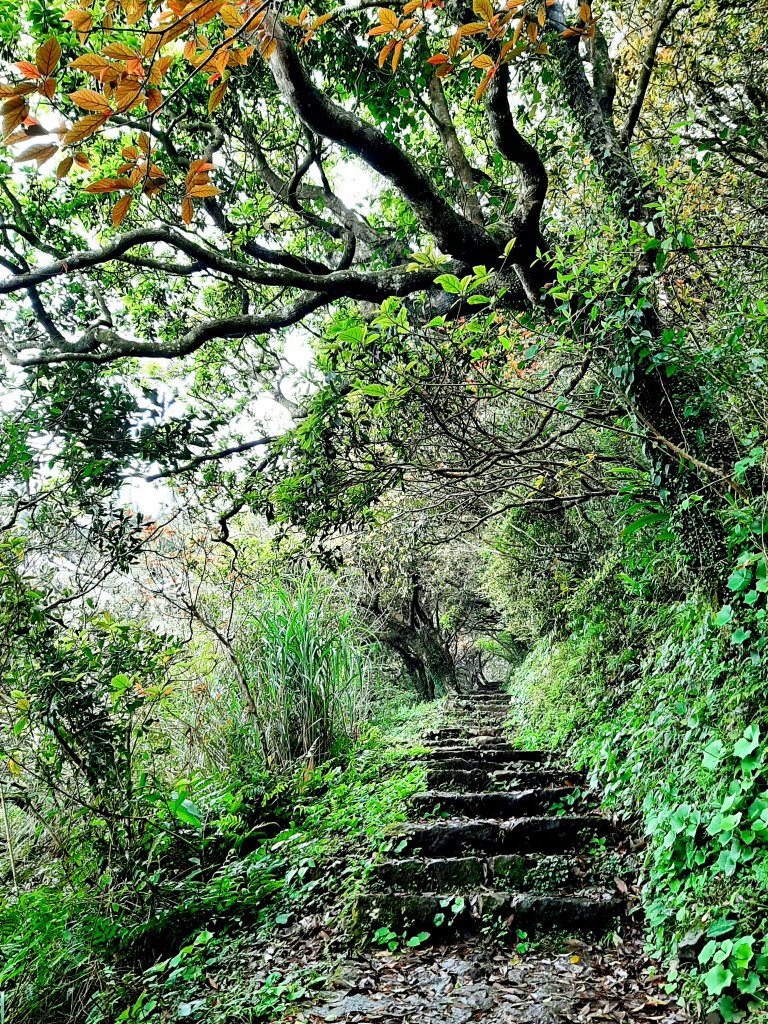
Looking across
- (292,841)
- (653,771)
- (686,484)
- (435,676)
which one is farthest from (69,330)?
(435,676)

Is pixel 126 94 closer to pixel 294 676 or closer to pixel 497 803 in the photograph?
pixel 497 803

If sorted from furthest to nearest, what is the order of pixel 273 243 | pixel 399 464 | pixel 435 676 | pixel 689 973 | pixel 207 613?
pixel 435 676 < pixel 273 243 < pixel 207 613 < pixel 399 464 < pixel 689 973

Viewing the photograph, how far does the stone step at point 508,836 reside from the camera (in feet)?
10.9

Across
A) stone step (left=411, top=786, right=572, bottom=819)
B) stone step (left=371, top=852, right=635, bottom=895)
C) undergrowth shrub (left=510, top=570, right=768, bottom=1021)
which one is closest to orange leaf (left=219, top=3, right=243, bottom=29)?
undergrowth shrub (left=510, top=570, right=768, bottom=1021)

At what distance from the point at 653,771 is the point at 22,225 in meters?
5.38

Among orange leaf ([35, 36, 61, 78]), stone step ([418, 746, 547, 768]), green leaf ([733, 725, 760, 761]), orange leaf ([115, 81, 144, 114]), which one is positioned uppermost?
orange leaf ([35, 36, 61, 78])

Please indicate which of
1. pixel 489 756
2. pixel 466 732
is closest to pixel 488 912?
pixel 489 756

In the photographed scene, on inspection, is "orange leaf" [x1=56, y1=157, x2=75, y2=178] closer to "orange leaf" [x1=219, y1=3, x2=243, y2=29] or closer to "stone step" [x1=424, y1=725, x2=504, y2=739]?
"orange leaf" [x1=219, y1=3, x2=243, y2=29]

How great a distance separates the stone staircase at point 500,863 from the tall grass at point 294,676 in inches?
47.1

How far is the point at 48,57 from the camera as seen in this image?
0.99 meters

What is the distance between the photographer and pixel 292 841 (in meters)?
3.69

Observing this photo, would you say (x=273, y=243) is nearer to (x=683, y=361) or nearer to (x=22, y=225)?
(x=22, y=225)

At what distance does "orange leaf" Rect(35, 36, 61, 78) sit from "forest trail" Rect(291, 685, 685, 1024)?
9.87 ft

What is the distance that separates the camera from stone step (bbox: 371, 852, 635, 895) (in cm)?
299
